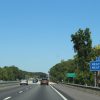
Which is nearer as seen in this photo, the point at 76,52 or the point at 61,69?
the point at 76,52

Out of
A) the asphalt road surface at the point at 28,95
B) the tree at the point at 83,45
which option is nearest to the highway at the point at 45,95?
the asphalt road surface at the point at 28,95

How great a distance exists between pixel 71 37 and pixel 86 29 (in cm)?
328

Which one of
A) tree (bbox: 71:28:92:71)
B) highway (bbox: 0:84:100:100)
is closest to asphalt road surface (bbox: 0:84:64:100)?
highway (bbox: 0:84:100:100)

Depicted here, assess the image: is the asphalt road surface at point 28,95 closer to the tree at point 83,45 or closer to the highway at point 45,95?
the highway at point 45,95

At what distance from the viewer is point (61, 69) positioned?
18562 cm

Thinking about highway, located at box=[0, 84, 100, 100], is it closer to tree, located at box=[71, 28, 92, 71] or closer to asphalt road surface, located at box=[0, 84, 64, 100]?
asphalt road surface, located at box=[0, 84, 64, 100]

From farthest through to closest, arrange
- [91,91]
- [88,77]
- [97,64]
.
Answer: [88,77]
[97,64]
[91,91]

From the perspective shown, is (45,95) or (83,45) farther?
(83,45)

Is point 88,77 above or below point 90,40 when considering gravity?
below

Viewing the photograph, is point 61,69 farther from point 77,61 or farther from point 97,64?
point 97,64

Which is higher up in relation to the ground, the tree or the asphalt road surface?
the tree

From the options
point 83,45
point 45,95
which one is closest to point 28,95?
point 45,95

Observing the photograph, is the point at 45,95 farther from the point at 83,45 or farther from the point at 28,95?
the point at 83,45

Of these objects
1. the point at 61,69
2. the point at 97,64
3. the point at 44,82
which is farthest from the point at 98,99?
the point at 61,69
